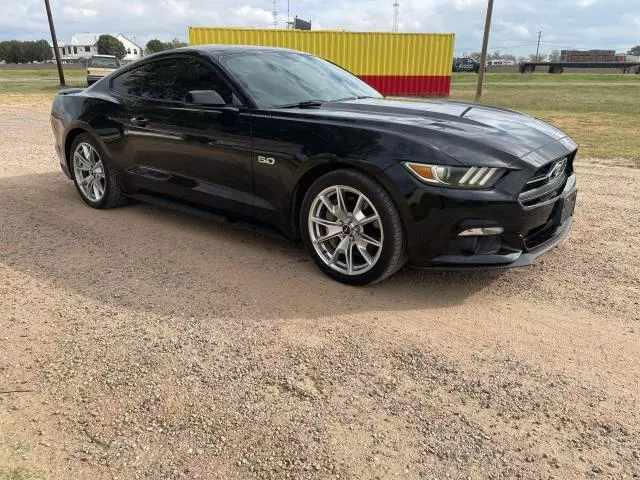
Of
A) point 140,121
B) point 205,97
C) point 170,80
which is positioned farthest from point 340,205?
point 140,121

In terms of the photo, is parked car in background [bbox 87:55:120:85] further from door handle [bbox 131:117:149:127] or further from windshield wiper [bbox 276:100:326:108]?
windshield wiper [bbox 276:100:326:108]

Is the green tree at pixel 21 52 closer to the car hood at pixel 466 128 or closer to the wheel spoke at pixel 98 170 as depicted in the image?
the wheel spoke at pixel 98 170

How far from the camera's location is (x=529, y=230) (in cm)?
325

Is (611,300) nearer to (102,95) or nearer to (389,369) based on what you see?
(389,369)

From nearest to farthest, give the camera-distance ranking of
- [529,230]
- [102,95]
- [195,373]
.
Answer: [195,373] → [529,230] → [102,95]

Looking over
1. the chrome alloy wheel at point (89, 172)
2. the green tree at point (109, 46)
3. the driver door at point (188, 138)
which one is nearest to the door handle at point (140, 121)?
the driver door at point (188, 138)

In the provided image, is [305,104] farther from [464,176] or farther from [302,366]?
[302,366]

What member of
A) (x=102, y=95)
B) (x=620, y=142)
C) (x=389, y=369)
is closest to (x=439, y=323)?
(x=389, y=369)

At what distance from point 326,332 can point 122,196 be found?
3137 mm

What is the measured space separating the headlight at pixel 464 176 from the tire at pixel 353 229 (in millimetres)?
326

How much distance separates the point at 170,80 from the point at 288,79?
107cm

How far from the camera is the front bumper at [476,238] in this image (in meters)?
3.08

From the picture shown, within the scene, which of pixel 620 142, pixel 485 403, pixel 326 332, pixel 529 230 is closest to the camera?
pixel 485 403

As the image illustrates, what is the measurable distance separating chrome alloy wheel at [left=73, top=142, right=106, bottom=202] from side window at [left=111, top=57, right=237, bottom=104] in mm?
710
